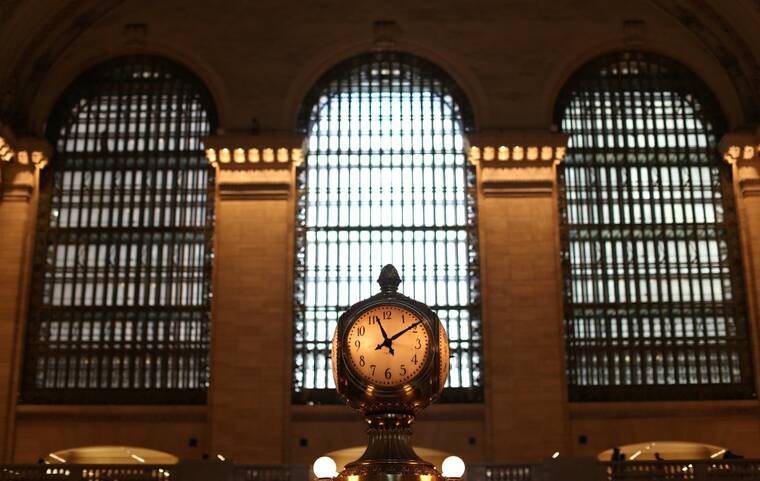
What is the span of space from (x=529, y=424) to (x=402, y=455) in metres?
20.7

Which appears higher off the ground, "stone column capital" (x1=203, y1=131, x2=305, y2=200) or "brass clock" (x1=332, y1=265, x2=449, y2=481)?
"stone column capital" (x1=203, y1=131, x2=305, y2=200)

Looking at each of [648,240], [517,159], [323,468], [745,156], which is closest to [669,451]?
[648,240]

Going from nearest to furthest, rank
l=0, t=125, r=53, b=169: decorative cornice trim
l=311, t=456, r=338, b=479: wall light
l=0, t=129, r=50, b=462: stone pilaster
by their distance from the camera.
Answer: l=311, t=456, r=338, b=479: wall light → l=0, t=129, r=50, b=462: stone pilaster → l=0, t=125, r=53, b=169: decorative cornice trim

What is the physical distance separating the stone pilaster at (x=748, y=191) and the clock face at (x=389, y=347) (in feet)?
74.4

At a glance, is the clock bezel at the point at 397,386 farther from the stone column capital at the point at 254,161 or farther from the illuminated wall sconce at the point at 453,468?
the stone column capital at the point at 254,161

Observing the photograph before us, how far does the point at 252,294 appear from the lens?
25312mm

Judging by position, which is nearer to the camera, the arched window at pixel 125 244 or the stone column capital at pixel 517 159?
the arched window at pixel 125 244

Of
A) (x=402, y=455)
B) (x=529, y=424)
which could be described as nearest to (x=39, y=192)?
(x=529, y=424)

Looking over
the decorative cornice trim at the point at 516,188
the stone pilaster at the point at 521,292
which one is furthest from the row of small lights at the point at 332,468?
the decorative cornice trim at the point at 516,188

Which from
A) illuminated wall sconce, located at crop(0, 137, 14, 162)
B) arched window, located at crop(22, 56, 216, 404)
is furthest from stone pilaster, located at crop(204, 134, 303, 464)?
illuminated wall sconce, located at crop(0, 137, 14, 162)

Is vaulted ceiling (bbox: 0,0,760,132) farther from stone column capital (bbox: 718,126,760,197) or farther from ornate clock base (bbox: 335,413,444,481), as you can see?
ornate clock base (bbox: 335,413,444,481)

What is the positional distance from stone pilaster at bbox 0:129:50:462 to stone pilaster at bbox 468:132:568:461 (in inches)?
408

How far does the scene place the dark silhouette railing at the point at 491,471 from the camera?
19.9 meters

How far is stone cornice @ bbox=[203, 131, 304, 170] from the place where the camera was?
26.0 m
